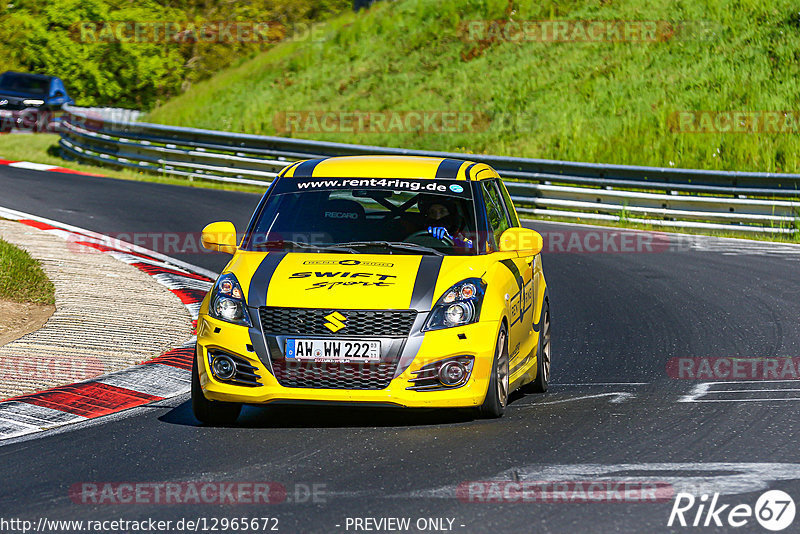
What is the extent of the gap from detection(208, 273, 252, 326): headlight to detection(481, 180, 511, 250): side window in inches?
72.0

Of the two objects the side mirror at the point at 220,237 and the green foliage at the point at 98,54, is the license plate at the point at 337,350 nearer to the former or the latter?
the side mirror at the point at 220,237

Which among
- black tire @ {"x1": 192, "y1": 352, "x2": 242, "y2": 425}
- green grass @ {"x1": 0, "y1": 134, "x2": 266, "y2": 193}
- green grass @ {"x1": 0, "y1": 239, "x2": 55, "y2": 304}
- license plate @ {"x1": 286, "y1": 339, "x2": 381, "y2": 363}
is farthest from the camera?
green grass @ {"x1": 0, "y1": 134, "x2": 266, "y2": 193}

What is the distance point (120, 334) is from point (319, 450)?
417 centimetres

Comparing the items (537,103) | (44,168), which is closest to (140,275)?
(44,168)

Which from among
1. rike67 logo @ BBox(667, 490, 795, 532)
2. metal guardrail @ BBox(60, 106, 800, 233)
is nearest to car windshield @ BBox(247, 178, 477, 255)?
rike67 logo @ BBox(667, 490, 795, 532)

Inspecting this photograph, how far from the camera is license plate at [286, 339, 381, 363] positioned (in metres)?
6.91

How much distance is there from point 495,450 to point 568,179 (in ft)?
49.6

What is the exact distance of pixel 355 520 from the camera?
17.3 feet

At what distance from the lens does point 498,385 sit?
730 centimetres

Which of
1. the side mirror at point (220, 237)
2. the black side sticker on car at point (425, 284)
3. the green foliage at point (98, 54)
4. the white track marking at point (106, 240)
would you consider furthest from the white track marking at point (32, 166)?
the green foliage at point (98, 54)

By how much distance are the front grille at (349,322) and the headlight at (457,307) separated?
142 millimetres

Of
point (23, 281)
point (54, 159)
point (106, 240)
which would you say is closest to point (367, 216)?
point (23, 281)

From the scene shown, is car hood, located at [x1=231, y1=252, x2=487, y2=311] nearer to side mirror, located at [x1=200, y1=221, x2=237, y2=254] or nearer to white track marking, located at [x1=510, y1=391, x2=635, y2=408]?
side mirror, located at [x1=200, y1=221, x2=237, y2=254]

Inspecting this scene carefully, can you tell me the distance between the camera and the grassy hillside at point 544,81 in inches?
1069
